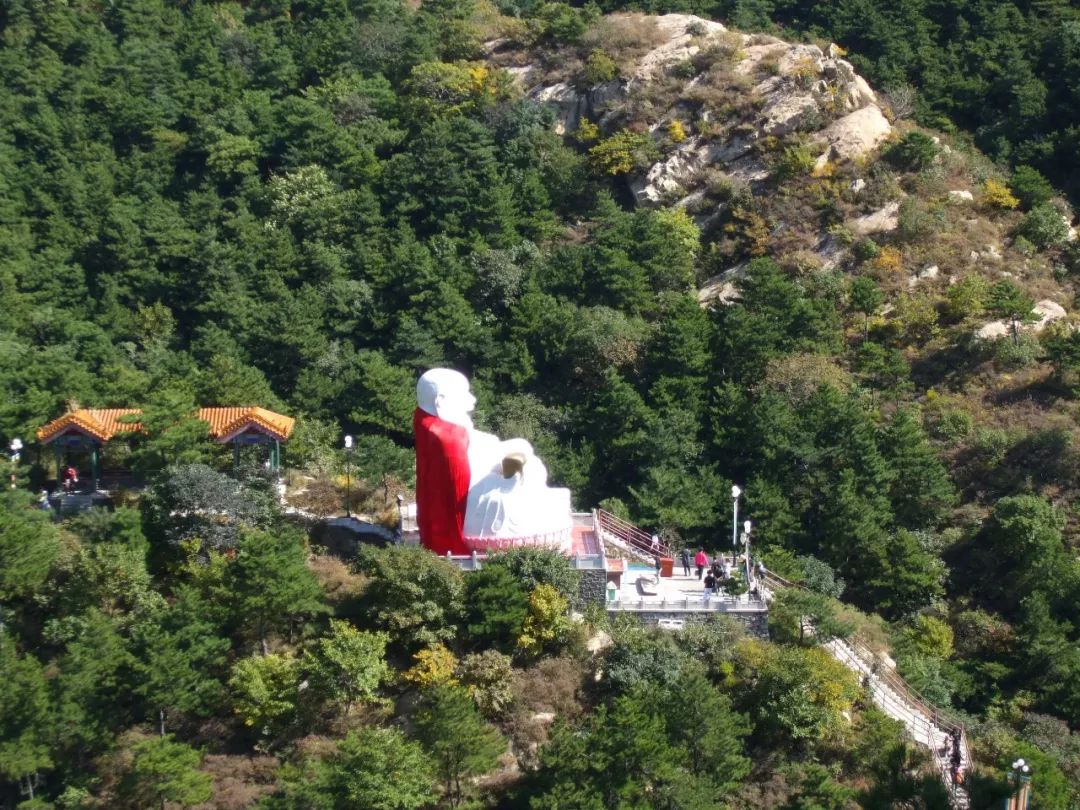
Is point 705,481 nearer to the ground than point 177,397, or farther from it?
nearer to the ground

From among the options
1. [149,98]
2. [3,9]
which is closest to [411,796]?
[149,98]

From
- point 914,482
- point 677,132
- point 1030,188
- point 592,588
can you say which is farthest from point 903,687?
point 677,132

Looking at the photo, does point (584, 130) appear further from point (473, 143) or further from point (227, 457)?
point (227, 457)

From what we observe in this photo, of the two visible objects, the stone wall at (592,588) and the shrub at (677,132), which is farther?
the shrub at (677,132)

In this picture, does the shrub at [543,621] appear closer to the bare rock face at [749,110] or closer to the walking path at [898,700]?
the walking path at [898,700]

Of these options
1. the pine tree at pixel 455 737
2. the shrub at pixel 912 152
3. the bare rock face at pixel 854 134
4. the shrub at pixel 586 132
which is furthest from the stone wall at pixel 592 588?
the shrub at pixel 586 132
